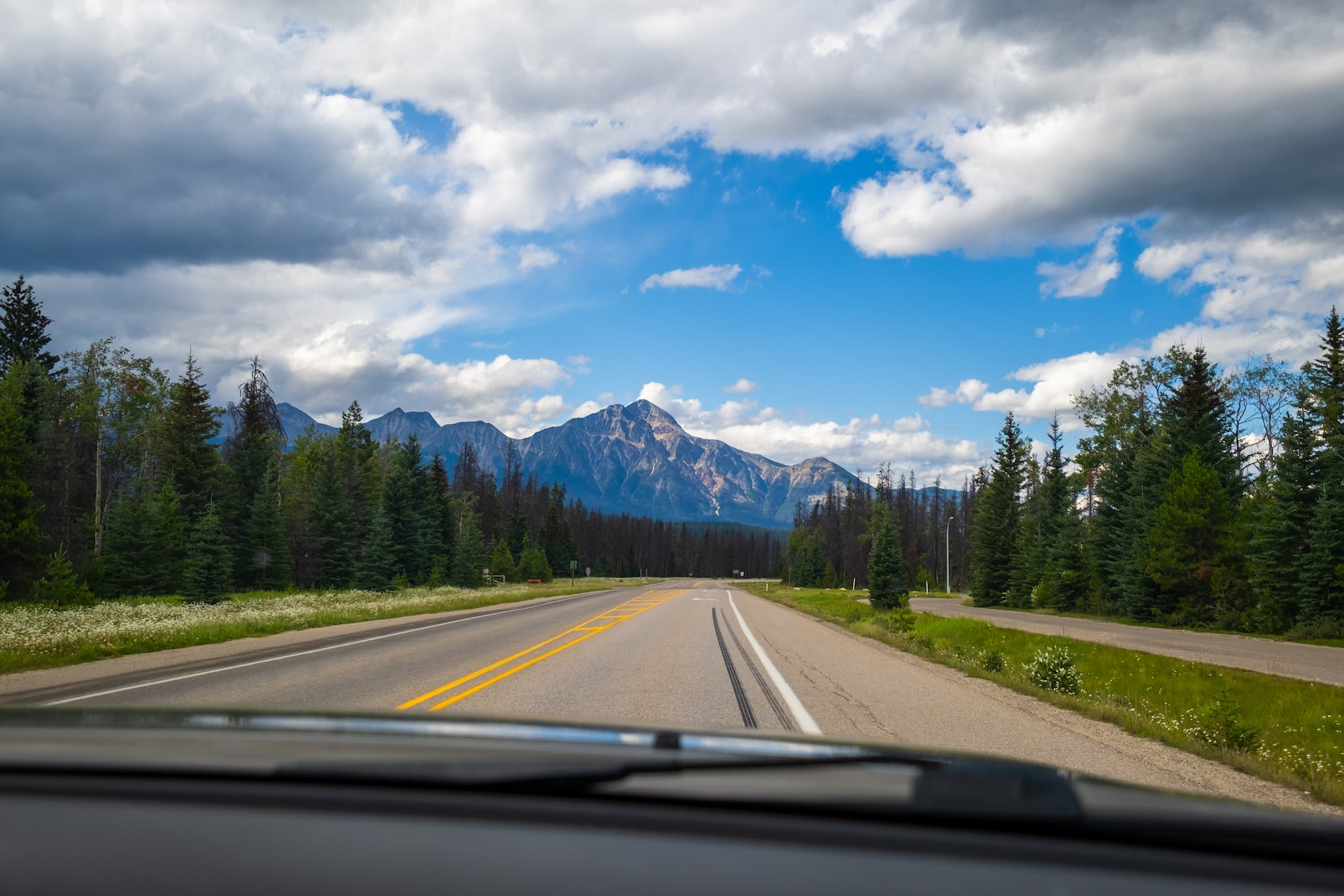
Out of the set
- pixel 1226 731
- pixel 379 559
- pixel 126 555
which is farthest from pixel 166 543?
pixel 1226 731

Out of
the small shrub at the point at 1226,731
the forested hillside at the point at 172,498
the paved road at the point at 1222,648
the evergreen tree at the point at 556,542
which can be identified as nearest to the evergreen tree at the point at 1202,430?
the paved road at the point at 1222,648

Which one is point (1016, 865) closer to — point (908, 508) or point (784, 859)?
point (784, 859)

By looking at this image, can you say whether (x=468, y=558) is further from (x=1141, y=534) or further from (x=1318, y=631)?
(x=1318, y=631)

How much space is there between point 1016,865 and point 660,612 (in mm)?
29734

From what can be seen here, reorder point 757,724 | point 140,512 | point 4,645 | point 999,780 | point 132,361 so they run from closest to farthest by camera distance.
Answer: point 999,780
point 757,724
point 4,645
point 140,512
point 132,361

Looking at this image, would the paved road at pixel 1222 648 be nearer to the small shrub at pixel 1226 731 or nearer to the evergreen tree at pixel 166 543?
the small shrub at pixel 1226 731

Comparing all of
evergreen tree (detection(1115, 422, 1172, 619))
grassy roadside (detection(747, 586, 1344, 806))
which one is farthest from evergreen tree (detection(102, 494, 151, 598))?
evergreen tree (detection(1115, 422, 1172, 619))

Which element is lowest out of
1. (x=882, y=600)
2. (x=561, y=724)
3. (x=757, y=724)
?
(x=882, y=600)

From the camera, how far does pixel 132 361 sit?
181 feet

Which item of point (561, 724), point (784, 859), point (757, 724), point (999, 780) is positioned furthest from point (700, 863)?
point (757, 724)

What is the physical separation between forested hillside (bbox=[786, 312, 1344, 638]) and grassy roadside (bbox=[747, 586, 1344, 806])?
51.8 feet

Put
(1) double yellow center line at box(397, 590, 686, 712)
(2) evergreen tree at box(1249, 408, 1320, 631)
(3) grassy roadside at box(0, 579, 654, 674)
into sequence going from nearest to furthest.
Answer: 1. (1) double yellow center line at box(397, 590, 686, 712)
2. (3) grassy roadside at box(0, 579, 654, 674)
3. (2) evergreen tree at box(1249, 408, 1320, 631)

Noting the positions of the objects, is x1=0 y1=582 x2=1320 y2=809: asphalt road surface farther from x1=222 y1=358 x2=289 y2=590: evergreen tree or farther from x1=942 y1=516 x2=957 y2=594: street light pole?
x1=942 y1=516 x2=957 y2=594: street light pole

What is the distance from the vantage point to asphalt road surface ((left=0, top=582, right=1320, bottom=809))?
755 cm
